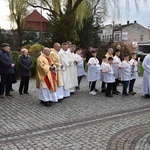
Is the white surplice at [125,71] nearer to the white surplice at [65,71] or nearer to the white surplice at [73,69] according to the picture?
the white surplice at [73,69]

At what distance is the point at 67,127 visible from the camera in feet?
19.8

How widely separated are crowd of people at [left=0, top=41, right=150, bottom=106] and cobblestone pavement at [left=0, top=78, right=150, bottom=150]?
17.7 inches

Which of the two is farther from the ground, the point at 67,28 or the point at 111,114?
the point at 67,28

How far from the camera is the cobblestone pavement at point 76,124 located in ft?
16.4

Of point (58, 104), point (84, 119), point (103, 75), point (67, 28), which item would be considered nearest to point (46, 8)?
point (67, 28)

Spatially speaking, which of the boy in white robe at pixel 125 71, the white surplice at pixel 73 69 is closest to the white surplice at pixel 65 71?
the white surplice at pixel 73 69

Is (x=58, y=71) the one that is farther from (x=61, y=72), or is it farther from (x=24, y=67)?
(x=24, y=67)

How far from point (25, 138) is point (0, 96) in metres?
4.06

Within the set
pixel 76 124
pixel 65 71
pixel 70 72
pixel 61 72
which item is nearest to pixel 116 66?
pixel 70 72

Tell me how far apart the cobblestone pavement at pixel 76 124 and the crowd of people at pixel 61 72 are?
17.7 inches

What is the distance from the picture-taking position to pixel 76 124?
6285mm

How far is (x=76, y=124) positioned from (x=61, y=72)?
3013 mm

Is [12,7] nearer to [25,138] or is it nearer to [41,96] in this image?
[41,96]

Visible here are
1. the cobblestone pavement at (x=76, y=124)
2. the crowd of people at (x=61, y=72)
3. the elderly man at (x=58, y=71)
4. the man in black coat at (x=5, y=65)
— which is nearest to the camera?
the cobblestone pavement at (x=76, y=124)
